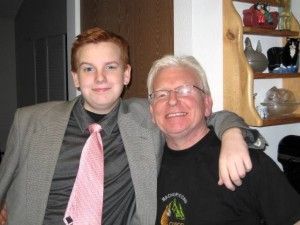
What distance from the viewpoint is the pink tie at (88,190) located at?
1317 millimetres

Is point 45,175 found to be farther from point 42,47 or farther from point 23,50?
point 23,50

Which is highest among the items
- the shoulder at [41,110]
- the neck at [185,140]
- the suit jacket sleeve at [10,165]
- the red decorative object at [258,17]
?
the red decorative object at [258,17]

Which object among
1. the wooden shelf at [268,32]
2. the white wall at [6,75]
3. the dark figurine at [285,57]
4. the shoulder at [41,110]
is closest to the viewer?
the shoulder at [41,110]

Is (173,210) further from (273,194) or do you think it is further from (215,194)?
(273,194)

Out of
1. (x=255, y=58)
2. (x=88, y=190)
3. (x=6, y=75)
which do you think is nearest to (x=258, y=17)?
(x=255, y=58)

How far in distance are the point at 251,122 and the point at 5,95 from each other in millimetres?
5255

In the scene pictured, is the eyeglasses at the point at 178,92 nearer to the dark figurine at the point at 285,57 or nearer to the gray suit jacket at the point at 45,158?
the gray suit jacket at the point at 45,158

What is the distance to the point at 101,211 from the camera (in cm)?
134

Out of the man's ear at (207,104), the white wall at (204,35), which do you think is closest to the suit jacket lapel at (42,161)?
the man's ear at (207,104)

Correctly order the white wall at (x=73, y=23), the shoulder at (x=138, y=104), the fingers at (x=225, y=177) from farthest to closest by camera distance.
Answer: the white wall at (x=73, y=23) → the shoulder at (x=138, y=104) → the fingers at (x=225, y=177)

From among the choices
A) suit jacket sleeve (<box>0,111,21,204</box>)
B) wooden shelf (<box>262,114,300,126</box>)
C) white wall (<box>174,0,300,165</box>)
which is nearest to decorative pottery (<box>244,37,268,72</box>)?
white wall (<box>174,0,300,165</box>)

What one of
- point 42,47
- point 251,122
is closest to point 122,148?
point 251,122

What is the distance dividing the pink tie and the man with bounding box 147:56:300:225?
0.81 ft

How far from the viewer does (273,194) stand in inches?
47.5
